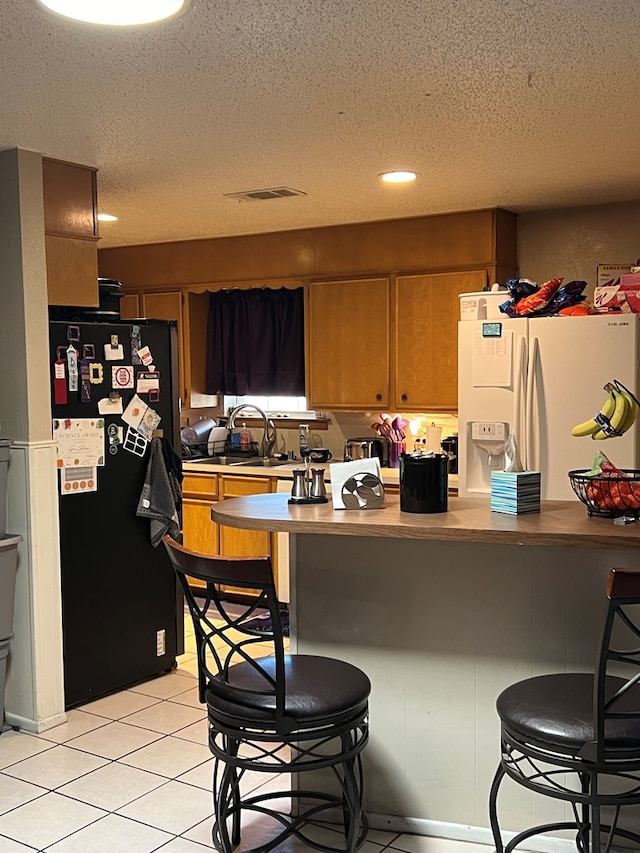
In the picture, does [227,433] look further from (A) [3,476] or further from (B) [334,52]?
(B) [334,52]

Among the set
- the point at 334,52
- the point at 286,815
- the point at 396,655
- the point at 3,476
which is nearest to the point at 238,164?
the point at 334,52

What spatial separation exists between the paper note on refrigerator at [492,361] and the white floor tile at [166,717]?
6.78 ft

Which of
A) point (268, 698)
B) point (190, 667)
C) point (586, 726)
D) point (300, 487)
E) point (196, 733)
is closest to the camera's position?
point (586, 726)

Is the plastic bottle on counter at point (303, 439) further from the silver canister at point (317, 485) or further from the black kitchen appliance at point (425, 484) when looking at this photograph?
the black kitchen appliance at point (425, 484)

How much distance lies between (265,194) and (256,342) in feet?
5.92

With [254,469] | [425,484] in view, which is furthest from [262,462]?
[425,484]

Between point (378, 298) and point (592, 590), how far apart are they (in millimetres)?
3106

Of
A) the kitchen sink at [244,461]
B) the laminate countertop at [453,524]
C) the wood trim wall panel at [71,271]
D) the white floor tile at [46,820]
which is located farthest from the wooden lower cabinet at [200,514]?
the laminate countertop at [453,524]

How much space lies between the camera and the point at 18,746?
11.9 feet

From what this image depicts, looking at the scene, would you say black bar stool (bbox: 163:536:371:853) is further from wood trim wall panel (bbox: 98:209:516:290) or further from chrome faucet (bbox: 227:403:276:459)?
chrome faucet (bbox: 227:403:276:459)

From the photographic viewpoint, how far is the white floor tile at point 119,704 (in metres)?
3.97

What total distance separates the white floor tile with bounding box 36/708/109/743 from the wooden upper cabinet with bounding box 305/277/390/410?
251cm

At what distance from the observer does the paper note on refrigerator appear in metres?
4.41

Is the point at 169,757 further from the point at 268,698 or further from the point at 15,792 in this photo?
the point at 268,698
